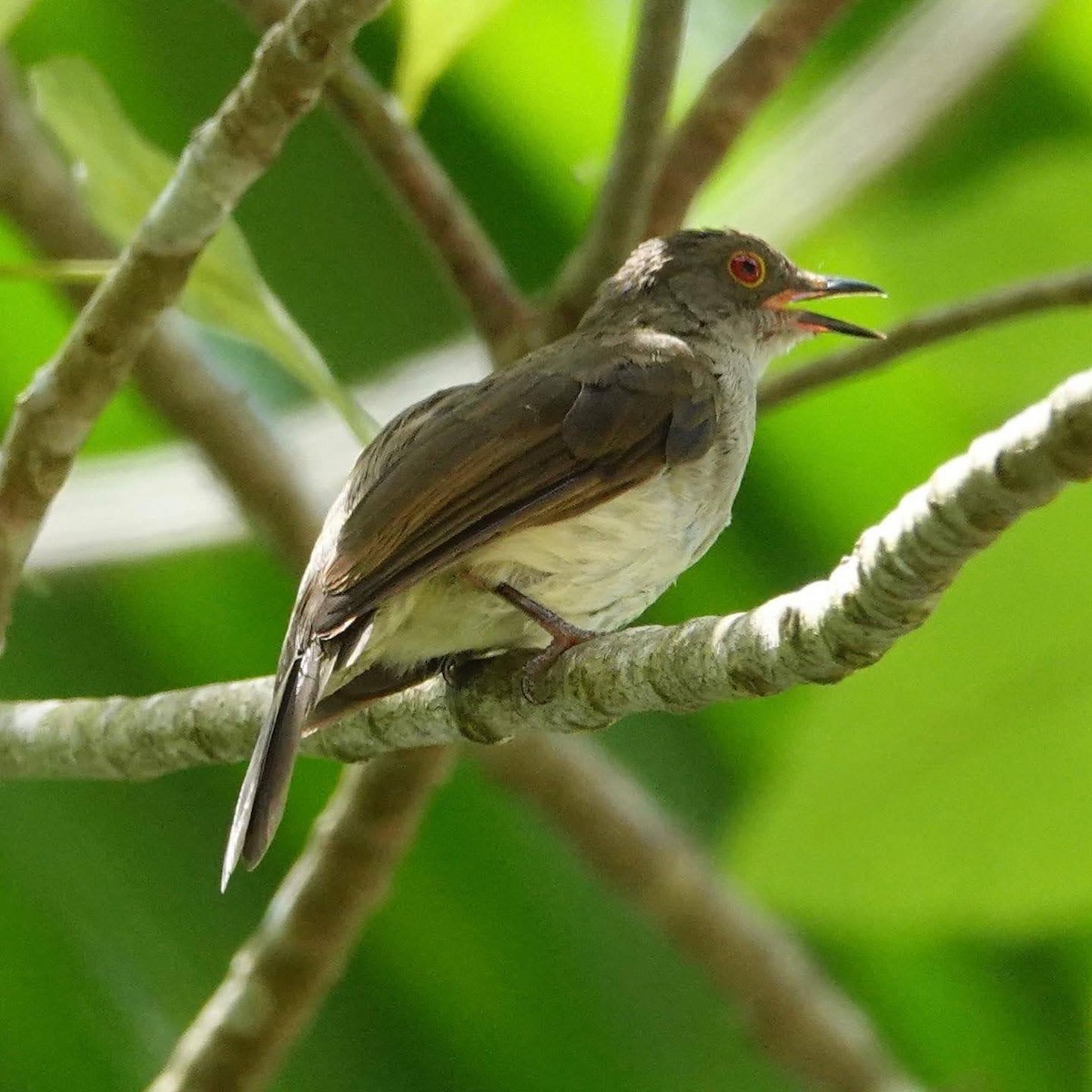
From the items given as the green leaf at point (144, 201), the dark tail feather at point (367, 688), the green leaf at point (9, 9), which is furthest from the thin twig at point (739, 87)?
the green leaf at point (9, 9)

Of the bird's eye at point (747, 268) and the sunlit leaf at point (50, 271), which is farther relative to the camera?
the bird's eye at point (747, 268)

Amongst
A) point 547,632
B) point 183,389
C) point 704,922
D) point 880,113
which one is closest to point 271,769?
point 547,632

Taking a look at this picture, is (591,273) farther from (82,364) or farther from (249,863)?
(249,863)

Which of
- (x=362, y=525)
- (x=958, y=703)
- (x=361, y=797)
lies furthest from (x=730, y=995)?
(x=362, y=525)

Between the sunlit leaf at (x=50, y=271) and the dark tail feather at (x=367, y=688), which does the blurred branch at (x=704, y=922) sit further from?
the sunlit leaf at (x=50, y=271)

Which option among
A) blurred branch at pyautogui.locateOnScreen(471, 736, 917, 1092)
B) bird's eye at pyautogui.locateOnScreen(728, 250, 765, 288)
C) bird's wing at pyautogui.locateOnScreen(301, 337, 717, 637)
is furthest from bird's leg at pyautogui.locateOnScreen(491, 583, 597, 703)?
bird's eye at pyautogui.locateOnScreen(728, 250, 765, 288)
